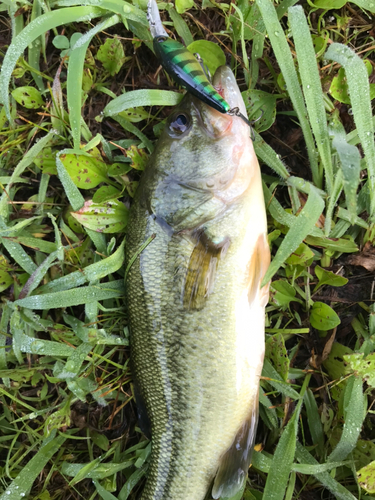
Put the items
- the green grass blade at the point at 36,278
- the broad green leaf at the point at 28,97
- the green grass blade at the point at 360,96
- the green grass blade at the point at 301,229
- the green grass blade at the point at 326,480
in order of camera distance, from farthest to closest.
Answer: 1. the broad green leaf at the point at 28,97
2. the green grass blade at the point at 36,278
3. the green grass blade at the point at 326,480
4. the green grass blade at the point at 360,96
5. the green grass blade at the point at 301,229

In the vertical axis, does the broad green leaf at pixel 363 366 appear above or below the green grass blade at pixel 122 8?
below

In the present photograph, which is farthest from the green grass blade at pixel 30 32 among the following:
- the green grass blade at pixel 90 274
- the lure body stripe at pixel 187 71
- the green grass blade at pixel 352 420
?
the green grass blade at pixel 352 420

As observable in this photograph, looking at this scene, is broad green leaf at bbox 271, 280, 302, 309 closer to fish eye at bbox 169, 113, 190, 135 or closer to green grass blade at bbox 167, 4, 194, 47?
→ fish eye at bbox 169, 113, 190, 135

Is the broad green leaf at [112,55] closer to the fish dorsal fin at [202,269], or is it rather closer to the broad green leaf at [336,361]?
the fish dorsal fin at [202,269]

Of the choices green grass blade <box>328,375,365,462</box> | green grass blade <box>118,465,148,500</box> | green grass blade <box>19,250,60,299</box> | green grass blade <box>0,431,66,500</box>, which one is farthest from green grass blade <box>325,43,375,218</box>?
green grass blade <box>0,431,66,500</box>

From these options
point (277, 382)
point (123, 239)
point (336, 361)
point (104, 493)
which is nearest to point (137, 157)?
point (123, 239)
